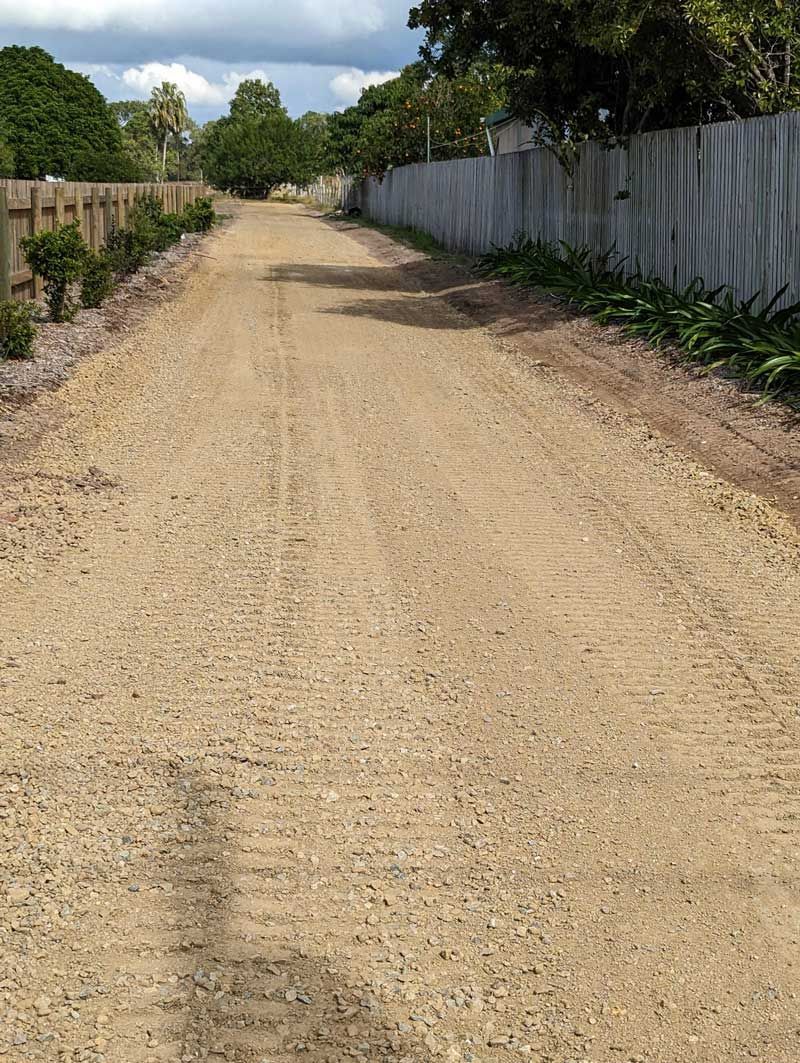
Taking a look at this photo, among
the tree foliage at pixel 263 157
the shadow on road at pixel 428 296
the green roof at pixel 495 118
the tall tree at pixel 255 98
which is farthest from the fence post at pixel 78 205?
the tall tree at pixel 255 98

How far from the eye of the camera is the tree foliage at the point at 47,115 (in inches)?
2665

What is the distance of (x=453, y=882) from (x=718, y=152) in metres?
11.9

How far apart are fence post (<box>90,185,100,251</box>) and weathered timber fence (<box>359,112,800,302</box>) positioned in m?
7.71

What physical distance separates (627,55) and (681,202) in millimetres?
3136

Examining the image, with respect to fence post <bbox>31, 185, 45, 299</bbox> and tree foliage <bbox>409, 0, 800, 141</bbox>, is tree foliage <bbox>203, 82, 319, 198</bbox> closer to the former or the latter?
tree foliage <bbox>409, 0, 800, 141</bbox>

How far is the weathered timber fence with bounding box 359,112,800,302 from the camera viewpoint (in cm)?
1249

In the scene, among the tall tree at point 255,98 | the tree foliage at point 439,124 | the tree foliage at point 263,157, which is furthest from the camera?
the tall tree at point 255,98

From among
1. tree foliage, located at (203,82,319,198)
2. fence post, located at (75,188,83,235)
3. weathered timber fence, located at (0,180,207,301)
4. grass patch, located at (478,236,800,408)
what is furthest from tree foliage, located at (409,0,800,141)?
tree foliage, located at (203,82,319,198)

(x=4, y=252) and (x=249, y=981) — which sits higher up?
(x=4, y=252)

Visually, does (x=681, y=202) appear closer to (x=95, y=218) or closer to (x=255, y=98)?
(x=95, y=218)

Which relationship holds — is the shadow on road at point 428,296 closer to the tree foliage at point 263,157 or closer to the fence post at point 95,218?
the fence post at point 95,218

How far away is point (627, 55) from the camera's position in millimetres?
17125

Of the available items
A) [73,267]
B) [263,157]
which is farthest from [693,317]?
[263,157]

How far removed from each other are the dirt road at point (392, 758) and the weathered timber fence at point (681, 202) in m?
4.61
